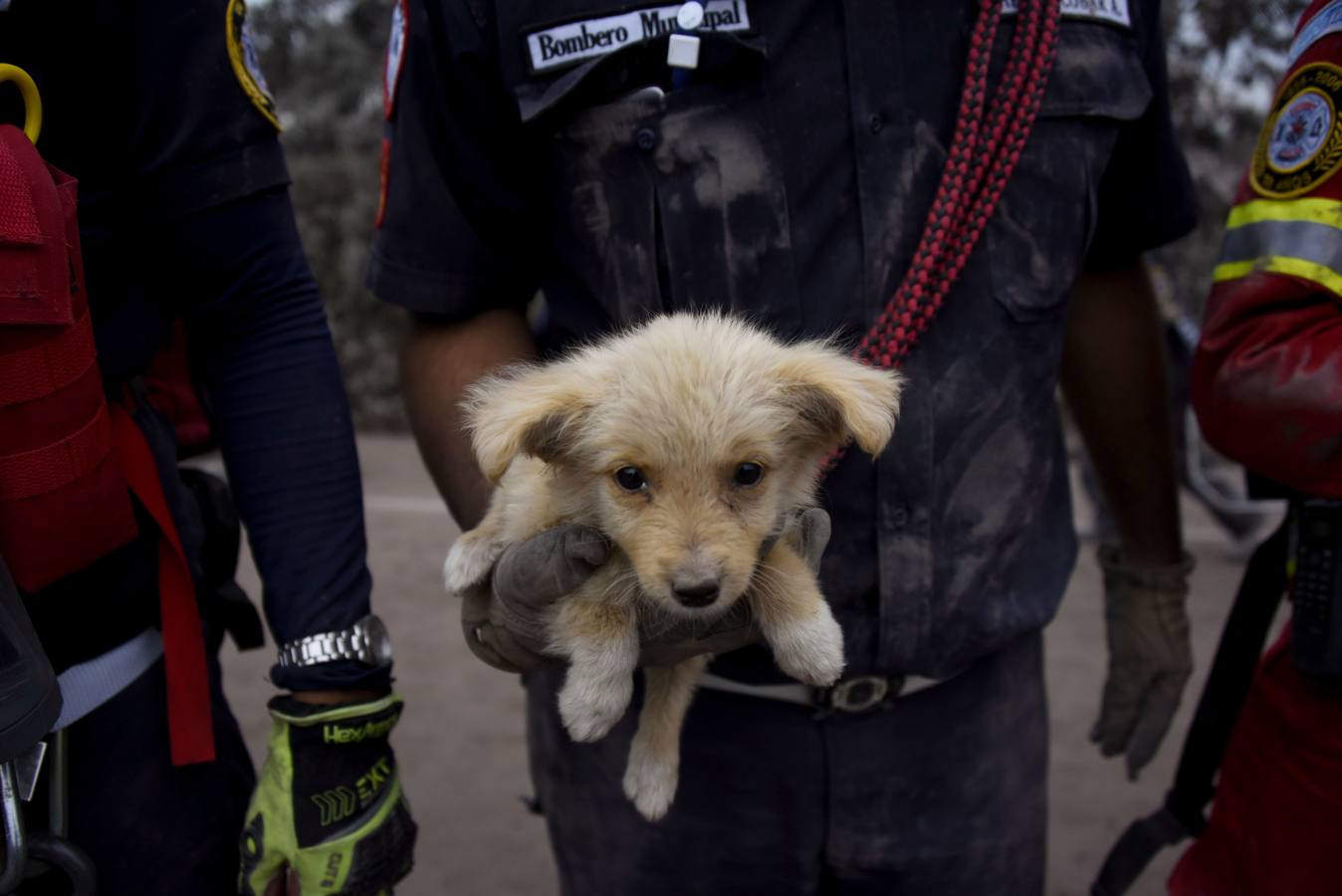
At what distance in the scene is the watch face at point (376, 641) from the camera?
6.80 ft

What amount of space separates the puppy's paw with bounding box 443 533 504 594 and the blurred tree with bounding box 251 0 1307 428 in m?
10.1

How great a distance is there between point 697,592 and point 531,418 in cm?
35

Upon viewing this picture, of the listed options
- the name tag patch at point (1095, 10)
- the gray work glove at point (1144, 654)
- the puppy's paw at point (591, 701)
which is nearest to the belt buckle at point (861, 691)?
the puppy's paw at point (591, 701)

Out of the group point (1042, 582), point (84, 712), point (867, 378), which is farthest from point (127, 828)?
point (1042, 582)

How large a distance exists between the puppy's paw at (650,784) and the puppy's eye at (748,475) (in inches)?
22.7

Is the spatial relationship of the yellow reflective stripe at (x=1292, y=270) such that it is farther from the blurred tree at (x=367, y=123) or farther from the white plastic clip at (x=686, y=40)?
the blurred tree at (x=367, y=123)

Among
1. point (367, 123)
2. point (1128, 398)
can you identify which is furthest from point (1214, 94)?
point (1128, 398)

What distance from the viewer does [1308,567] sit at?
226 centimetres

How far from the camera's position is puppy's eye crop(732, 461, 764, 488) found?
5.58ft

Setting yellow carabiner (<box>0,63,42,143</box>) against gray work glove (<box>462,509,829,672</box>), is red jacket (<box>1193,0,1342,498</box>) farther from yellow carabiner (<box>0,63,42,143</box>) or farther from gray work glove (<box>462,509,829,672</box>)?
yellow carabiner (<box>0,63,42,143</box>)

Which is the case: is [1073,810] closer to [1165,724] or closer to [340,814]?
[1165,724]

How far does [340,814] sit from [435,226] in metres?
1.09

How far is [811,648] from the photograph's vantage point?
176 cm

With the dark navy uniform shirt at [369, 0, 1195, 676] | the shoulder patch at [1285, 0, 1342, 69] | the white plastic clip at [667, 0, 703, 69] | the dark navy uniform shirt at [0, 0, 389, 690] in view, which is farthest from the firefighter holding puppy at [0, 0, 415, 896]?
the shoulder patch at [1285, 0, 1342, 69]
